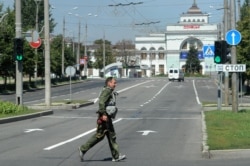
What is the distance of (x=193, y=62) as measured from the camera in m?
158

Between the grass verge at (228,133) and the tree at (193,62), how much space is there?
131m

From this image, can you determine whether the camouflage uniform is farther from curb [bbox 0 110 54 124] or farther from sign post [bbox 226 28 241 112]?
sign post [bbox 226 28 241 112]

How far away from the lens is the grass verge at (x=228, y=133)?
15.5 m

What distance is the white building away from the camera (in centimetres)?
16438

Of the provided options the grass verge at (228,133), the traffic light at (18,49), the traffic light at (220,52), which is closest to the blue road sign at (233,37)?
the traffic light at (220,52)

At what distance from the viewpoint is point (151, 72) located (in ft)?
582

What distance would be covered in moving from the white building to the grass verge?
133068 millimetres

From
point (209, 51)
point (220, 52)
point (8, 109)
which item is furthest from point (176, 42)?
point (8, 109)

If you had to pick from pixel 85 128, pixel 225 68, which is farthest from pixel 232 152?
pixel 225 68

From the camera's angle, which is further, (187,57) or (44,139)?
(187,57)

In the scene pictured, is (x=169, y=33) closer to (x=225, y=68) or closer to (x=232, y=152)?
(x=225, y=68)

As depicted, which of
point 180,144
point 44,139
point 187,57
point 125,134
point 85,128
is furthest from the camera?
point 187,57

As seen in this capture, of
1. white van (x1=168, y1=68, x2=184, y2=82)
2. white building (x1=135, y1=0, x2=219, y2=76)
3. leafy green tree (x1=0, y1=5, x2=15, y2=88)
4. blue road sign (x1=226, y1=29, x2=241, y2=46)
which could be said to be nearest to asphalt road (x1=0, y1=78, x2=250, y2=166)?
blue road sign (x1=226, y1=29, x2=241, y2=46)

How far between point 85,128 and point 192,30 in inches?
5678
